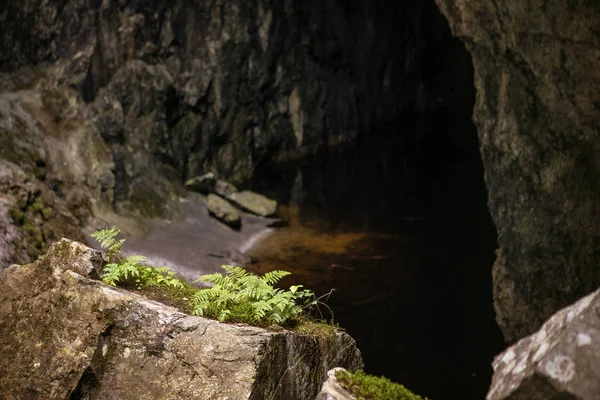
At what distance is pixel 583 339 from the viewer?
2.40 m

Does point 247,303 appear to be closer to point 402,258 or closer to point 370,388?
point 370,388

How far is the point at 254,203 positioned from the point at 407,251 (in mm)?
4916

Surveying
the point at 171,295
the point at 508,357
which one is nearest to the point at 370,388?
the point at 508,357

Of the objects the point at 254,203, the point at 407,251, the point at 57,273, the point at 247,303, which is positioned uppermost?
the point at 254,203

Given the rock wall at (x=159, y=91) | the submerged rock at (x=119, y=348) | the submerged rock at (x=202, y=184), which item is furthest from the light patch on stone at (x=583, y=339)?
the submerged rock at (x=202, y=184)

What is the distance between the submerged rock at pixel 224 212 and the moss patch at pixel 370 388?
37.1 feet

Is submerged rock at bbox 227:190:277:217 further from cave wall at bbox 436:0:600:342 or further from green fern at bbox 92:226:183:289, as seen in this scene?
green fern at bbox 92:226:183:289

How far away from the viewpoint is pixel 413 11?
107ft

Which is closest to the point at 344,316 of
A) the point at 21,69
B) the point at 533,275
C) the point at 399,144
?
the point at 533,275

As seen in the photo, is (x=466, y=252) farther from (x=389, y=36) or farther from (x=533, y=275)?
(x=389, y=36)

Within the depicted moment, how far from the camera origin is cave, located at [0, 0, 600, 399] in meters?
8.73

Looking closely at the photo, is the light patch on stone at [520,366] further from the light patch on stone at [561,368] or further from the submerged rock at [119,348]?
the submerged rock at [119,348]

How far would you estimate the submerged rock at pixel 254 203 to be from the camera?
15.8m

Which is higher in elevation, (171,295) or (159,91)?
(159,91)
